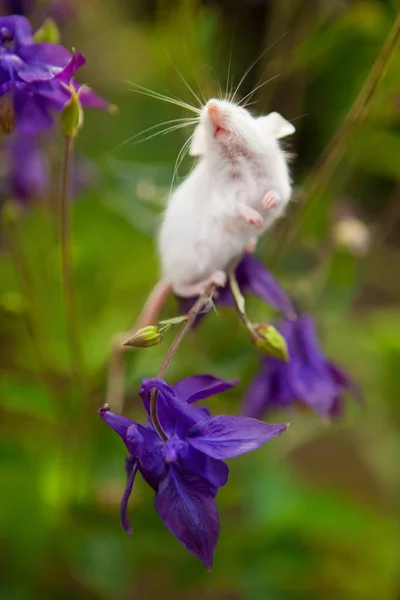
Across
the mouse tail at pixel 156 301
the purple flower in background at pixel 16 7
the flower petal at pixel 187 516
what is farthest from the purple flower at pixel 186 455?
the purple flower in background at pixel 16 7

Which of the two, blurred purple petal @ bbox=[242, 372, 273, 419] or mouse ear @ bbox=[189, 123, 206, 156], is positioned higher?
mouse ear @ bbox=[189, 123, 206, 156]

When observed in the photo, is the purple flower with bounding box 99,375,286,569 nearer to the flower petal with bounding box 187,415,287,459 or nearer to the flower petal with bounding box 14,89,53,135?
the flower petal with bounding box 187,415,287,459

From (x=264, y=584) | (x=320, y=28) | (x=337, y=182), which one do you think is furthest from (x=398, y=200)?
(x=264, y=584)

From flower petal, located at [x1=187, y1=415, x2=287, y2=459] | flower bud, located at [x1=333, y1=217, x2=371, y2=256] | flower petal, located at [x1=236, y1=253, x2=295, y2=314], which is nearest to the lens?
flower petal, located at [x1=187, y1=415, x2=287, y2=459]

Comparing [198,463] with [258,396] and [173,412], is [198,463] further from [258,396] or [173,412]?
[258,396]

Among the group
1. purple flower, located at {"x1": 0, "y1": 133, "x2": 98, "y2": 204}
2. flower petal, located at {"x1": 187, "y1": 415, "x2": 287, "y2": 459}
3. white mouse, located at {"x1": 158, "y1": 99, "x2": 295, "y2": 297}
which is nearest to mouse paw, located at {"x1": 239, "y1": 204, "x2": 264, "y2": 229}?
white mouse, located at {"x1": 158, "y1": 99, "x2": 295, "y2": 297}

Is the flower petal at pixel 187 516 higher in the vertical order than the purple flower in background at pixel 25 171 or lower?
higher

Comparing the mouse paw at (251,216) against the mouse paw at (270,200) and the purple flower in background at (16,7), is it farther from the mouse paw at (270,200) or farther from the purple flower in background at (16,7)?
the purple flower in background at (16,7)

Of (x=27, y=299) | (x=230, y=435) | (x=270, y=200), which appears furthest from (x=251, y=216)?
(x=27, y=299)
